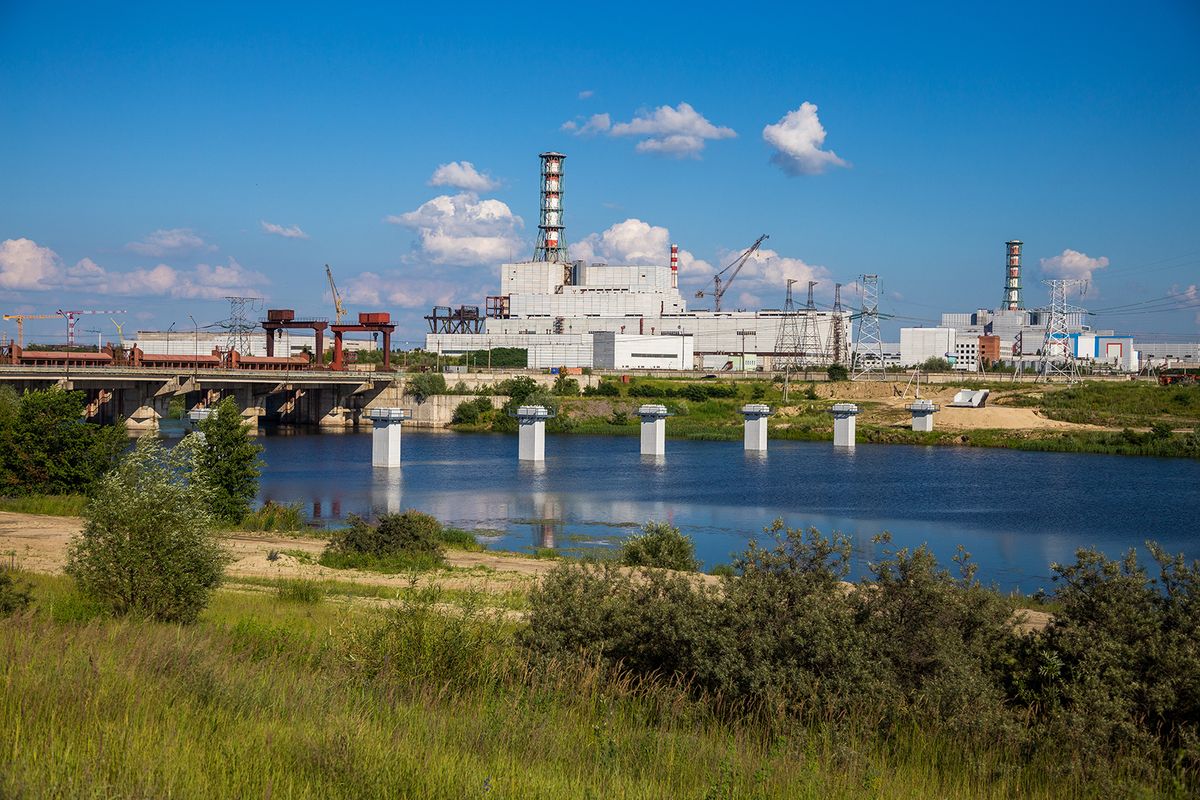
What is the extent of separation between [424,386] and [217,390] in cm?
1474

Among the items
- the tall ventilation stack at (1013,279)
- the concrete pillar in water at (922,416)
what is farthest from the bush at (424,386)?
the tall ventilation stack at (1013,279)

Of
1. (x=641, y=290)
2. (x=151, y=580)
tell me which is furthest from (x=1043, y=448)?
(x=641, y=290)

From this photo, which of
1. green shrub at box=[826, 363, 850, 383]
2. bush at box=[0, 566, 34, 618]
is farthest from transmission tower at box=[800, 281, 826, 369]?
bush at box=[0, 566, 34, 618]

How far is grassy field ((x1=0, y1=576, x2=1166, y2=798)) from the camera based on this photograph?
5332mm

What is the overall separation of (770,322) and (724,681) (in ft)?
385

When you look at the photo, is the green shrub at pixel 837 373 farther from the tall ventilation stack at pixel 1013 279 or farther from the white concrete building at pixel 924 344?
the tall ventilation stack at pixel 1013 279

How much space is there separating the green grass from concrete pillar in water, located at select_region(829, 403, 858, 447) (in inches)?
1722

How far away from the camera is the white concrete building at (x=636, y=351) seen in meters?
113

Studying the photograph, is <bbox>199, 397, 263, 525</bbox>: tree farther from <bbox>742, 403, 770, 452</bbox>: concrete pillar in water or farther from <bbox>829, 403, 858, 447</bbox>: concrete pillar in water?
<bbox>829, 403, 858, 447</bbox>: concrete pillar in water

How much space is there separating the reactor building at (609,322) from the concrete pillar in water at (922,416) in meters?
45.9

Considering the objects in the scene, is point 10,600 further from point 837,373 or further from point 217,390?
point 837,373

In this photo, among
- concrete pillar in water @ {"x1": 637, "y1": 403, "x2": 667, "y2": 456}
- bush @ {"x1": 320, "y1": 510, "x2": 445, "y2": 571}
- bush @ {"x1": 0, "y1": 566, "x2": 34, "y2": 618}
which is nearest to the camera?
bush @ {"x1": 0, "y1": 566, "x2": 34, "y2": 618}

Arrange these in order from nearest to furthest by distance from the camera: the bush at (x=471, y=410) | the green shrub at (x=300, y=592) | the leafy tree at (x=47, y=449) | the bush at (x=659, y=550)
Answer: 1. the green shrub at (x=300, y=592)
2. the bush at (x=659, y=550)
3. the leafy tree at (x=47, y=449)
4. the bush at (x=471, y=410)

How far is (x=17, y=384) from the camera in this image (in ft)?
210
